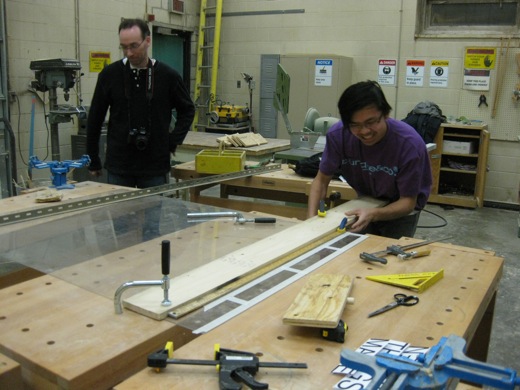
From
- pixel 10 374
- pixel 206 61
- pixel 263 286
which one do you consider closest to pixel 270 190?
pixel 263 286

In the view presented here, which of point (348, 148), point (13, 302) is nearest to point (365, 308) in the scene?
point (13, 302)

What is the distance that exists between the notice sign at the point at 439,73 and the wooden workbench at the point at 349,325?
4.46m

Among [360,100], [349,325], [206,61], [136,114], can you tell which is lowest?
[349,325]

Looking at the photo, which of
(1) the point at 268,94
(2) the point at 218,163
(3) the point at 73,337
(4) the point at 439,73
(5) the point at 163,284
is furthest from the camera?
(1) the point at 268,94

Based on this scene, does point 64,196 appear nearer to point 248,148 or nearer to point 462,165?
point 248,148

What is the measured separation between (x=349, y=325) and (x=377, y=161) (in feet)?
3.46

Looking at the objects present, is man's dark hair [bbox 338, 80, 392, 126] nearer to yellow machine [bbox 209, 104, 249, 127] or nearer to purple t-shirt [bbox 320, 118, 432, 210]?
purple t-shirt [bbox 320, 118, 432, 210]

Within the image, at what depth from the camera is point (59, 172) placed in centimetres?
254

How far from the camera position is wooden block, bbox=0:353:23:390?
3.10ft

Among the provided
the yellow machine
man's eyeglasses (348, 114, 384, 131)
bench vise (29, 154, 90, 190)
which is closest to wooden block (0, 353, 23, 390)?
man's eyeglasses (348, 114, 384, 131)

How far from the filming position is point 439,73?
5.67 meters

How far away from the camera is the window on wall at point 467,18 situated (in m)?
5.37

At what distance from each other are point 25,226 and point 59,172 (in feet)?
2.25

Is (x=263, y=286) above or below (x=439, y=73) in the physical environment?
below
